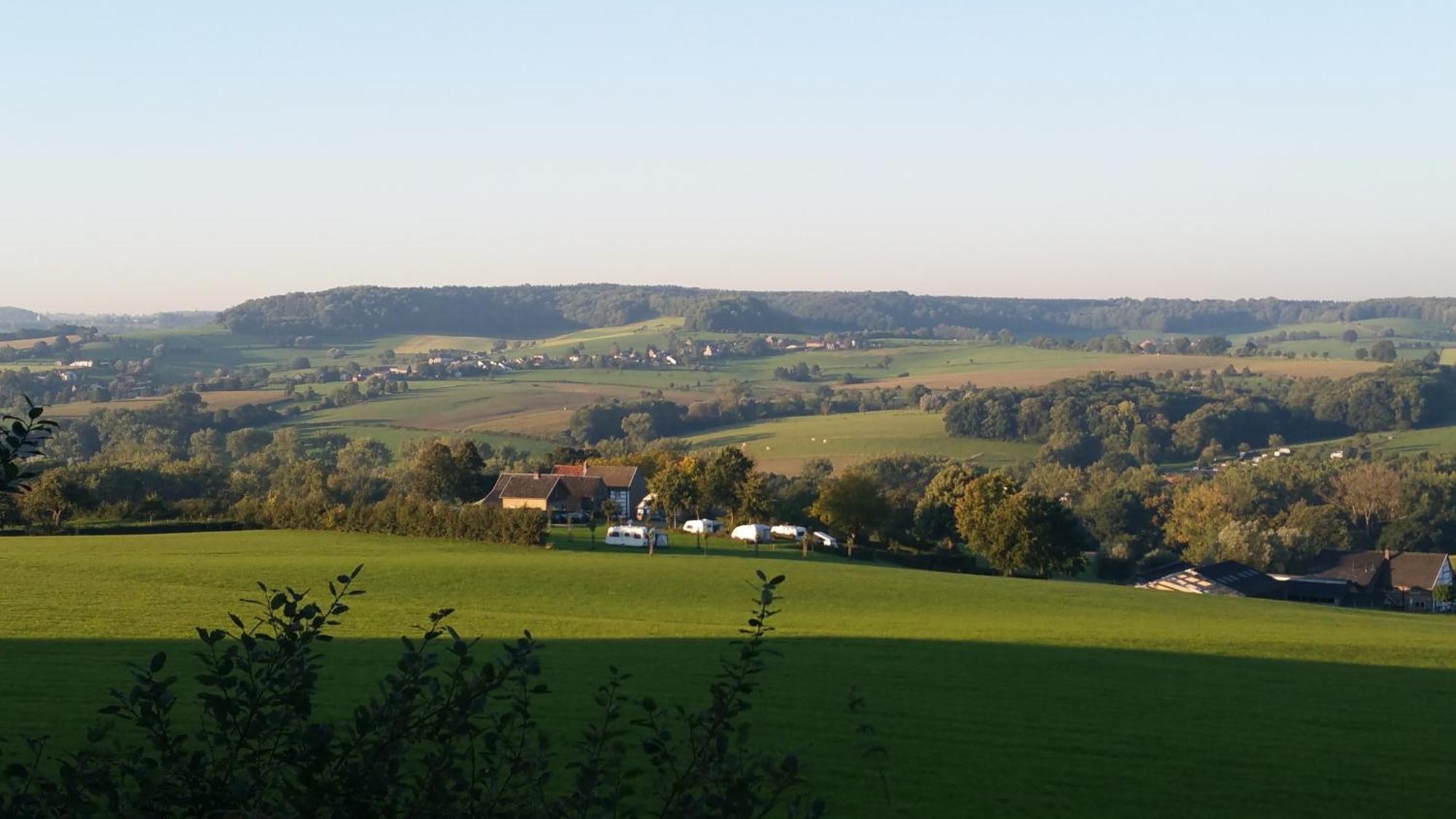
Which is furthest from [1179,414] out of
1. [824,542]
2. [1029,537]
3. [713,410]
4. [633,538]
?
[633,538]

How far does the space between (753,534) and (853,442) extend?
5765 cm

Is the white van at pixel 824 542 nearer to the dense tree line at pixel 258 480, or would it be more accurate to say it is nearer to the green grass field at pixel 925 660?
the green grass field at pixel 925 660

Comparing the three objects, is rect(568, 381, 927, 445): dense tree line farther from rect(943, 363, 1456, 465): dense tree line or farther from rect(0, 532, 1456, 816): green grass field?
rect(0, 532, 1456, 816): green grass field

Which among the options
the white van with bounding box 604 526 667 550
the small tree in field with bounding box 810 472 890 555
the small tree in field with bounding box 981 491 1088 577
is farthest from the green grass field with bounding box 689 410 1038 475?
the white van with bounding box 604 526 667 550

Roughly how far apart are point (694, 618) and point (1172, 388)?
4900 inches

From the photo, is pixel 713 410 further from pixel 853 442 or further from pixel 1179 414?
pixel 1179 414

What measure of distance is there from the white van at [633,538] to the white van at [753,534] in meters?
6.60

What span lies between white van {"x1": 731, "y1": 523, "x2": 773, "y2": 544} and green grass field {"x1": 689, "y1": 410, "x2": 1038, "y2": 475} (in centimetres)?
4059

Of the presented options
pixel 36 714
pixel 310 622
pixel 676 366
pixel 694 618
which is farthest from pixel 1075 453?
pixel 310 622

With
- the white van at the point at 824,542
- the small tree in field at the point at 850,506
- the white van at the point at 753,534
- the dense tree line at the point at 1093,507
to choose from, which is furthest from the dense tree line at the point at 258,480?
the white van at the point at 824,542

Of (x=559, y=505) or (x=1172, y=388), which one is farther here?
(x=1172, y=388)

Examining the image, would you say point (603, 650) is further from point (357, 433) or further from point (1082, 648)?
point (357, 433)

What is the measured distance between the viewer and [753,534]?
2685 inches

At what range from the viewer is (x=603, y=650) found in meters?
29.8
